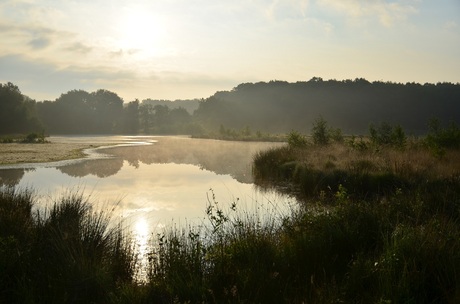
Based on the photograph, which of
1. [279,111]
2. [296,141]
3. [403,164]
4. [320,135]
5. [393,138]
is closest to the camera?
[403,164]

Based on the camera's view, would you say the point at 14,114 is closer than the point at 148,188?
No

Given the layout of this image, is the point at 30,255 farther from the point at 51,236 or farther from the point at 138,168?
the point at 138,168

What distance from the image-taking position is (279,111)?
131m

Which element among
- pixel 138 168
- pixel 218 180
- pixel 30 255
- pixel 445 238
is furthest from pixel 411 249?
pixel 138 168

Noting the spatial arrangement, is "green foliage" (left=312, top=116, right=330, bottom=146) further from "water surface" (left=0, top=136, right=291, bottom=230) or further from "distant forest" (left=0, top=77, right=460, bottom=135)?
"distant forest" (left=0, top=77, right=460, bottom=135)

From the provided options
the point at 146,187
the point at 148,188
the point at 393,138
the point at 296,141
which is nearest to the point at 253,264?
the point at 148,188

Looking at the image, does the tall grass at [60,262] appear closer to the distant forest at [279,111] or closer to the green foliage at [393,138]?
the green foliage at [393,138]

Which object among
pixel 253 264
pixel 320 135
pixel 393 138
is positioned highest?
pixel 320 135

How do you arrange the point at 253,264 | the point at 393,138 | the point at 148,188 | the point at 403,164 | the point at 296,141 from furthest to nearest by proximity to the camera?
the point at 296,141 < the point at 393,138 < the point at 148,188 < the point at 403,164 < the point at 253,264

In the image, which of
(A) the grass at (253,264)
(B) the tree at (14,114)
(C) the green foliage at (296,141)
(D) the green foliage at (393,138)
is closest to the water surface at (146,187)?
(A) the grass at (253,264)

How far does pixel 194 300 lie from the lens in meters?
4.89

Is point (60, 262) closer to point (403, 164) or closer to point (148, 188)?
point (148, 188)

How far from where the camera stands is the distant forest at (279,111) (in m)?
103

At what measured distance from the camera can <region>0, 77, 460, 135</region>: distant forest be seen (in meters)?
103
